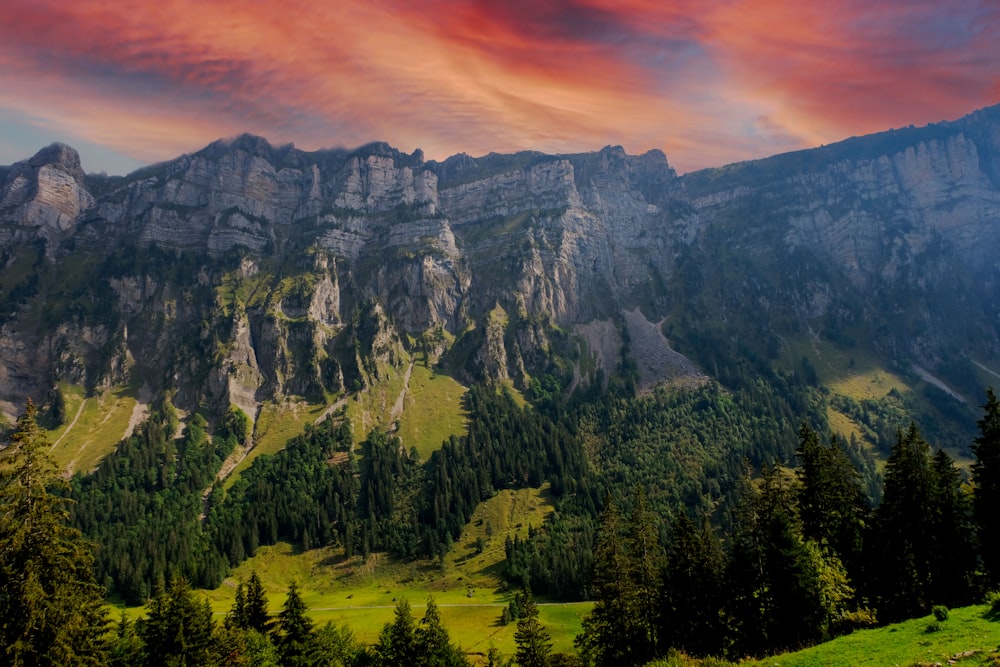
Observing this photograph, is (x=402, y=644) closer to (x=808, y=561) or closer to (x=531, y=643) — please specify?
(x=531, y=643)

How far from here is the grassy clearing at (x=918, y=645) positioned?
1026 inches

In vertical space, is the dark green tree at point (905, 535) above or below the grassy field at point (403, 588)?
above

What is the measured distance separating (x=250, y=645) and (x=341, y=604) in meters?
96.1

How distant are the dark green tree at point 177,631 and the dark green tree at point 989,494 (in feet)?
245

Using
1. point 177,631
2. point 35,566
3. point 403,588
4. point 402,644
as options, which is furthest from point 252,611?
point 403,588

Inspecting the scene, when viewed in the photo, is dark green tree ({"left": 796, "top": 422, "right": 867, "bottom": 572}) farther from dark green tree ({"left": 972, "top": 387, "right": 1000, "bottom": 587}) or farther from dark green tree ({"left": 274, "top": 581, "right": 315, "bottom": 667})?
dark green tree ({"left": 274, "top": 581, "right": 315, "bottom": 667})

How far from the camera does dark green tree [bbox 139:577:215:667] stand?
55.6m

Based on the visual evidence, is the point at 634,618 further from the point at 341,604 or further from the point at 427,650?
the point at 341,604

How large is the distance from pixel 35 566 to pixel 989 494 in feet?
237

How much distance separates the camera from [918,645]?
29125 mm

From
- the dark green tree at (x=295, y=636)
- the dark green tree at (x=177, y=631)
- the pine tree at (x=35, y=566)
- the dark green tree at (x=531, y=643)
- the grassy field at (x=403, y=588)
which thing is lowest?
the grassy field at (x=403, y=588)

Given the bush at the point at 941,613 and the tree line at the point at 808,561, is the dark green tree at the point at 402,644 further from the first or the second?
the bush at the point at 941,613

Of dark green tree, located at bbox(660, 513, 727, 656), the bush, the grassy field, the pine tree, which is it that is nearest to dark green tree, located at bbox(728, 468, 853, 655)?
dark green tree, located at bbox(660, 513, 727, 656)

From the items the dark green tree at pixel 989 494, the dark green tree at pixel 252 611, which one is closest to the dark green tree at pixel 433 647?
the dark green tree at pixel 252 611
